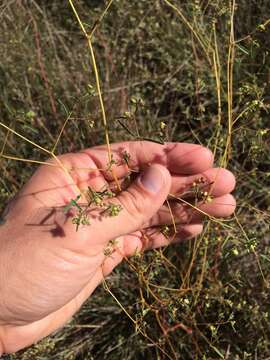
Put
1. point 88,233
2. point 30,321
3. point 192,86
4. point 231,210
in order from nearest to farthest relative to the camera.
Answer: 1. point 88,233
2. point 30,321
3. point 231,210
4. point 192,86

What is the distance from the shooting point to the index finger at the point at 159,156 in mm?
2346

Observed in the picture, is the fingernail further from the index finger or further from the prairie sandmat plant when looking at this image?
the prairie sandmat plant

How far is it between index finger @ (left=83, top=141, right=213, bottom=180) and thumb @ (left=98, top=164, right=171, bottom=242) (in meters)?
0.31

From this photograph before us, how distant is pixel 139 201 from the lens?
6.55 ft

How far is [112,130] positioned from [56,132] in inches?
21.4

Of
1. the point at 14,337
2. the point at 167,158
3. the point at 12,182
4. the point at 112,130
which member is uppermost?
the point at 167,158

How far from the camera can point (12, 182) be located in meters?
3.33

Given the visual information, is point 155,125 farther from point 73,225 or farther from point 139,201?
point 73,225

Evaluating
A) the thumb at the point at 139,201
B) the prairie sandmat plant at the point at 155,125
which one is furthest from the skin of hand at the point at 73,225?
the prairie sandmat plant at the point at 155,125

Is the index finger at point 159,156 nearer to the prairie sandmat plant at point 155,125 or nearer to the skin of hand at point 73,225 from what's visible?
the skin of hand at point 73,225

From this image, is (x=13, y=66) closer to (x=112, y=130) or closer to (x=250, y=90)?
(x=112, y=130)

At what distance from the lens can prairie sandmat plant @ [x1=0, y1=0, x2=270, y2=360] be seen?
9.12 feet

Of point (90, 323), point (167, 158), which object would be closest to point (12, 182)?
point (90, 323)

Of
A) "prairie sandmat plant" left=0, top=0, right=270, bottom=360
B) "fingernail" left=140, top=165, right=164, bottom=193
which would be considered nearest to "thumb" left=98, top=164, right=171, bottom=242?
"fingernail" left=140, top=165, right=164, bottom=193
